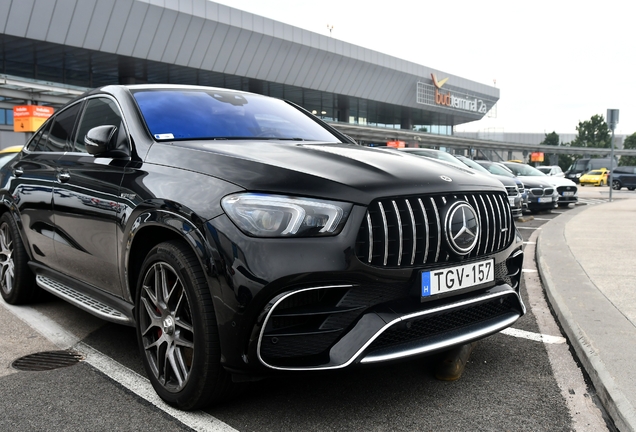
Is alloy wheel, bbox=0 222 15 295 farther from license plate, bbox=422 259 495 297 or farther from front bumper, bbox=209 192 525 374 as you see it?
license plate, bbox=422 259 495 297

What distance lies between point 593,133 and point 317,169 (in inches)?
4757

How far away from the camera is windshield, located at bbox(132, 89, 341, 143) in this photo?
141 inches

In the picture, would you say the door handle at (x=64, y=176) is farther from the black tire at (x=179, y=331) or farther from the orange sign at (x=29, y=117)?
the orange sign at (x=29, y=117)

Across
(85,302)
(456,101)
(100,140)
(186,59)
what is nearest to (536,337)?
(85,302)

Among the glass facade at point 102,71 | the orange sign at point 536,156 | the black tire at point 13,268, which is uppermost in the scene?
the glass facade at point 102,71

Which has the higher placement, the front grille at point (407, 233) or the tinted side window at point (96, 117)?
the tinted side window at point (96, 117)

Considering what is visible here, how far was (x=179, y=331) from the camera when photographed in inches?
114

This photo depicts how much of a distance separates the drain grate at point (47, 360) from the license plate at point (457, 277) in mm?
2234

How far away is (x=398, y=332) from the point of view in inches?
106

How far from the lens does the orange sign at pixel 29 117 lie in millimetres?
26625

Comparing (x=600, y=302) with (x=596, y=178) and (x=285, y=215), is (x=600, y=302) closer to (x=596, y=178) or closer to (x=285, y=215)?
(x=285, y=215)

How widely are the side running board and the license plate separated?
164cm

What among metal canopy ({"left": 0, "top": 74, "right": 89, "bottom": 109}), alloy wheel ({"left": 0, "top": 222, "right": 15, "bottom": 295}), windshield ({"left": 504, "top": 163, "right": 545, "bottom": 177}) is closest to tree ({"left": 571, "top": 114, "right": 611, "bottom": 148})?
metal canopy ({"left": 0, "top": 74, "right": 89, "bottom": 109})

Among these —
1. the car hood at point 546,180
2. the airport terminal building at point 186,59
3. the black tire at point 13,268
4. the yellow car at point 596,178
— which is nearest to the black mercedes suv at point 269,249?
the black tire at point 13,268
